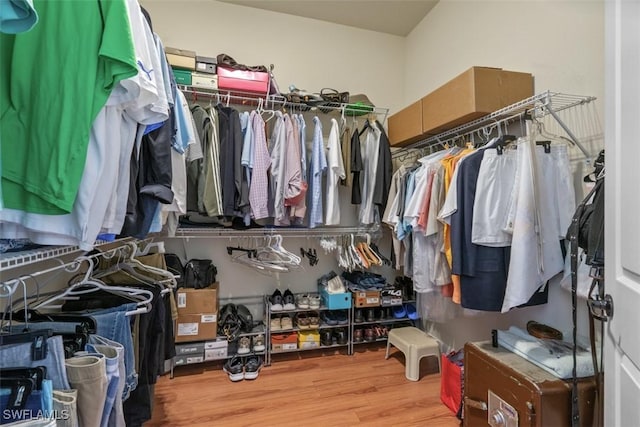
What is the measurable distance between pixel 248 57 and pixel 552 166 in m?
2.39

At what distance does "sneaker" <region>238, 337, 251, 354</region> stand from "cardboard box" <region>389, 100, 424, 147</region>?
79.0 inches

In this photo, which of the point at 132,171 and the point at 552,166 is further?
the point at 552,166

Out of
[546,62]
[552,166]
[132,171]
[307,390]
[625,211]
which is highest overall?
[546,62]

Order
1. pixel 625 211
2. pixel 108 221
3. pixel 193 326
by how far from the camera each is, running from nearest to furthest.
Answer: pixel 625 211, pixel 108 221, pixel 193 326

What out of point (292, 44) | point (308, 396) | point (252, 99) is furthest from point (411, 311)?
point (292, 44)

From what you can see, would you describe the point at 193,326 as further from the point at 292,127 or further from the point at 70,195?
the point at 70,195

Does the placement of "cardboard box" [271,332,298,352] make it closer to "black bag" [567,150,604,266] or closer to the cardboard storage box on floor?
the cardboard storage box on floor

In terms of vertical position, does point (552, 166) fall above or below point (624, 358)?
above

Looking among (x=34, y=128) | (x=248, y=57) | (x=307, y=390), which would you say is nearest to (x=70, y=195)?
(x=34, y=128)

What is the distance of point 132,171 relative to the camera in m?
1.01

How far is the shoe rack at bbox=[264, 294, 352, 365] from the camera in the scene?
248 cm

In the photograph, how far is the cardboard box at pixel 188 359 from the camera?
2.24m

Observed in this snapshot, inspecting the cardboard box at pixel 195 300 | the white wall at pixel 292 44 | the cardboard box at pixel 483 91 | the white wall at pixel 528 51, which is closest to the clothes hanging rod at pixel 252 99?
the white wall at pixel 292 44

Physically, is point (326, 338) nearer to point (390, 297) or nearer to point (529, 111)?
point (390, 297)
